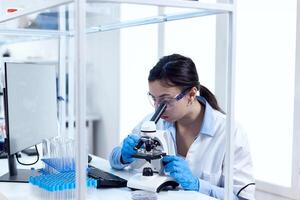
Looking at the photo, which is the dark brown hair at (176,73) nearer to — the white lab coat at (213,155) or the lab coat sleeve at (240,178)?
the white lab coat at (213,155)

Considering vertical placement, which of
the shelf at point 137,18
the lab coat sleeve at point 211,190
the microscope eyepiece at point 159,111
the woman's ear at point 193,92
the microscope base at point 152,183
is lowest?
the lab coat sleeve at point 211,190

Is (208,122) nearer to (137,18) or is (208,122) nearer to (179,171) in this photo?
(179,171)

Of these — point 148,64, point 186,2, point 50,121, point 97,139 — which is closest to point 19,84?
point 50,121

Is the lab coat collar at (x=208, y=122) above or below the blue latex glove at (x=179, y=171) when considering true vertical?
above

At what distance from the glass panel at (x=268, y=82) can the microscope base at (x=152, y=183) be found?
1.01m

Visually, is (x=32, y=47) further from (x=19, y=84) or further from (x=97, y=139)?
(x=19, y=84)

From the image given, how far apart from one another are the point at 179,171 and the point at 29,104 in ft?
2.08

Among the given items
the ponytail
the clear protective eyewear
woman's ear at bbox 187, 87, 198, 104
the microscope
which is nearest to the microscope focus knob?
the microscope

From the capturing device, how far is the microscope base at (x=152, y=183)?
139 cm

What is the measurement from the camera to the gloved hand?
165cm

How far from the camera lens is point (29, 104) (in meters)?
1.61

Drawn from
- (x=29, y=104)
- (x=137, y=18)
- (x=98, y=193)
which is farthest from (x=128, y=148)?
(x=137, y=18)

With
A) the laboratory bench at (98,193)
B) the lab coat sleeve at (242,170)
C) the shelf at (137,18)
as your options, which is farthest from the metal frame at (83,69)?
the lab coat sleeve at (242,170)

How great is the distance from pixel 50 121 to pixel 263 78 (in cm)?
124
